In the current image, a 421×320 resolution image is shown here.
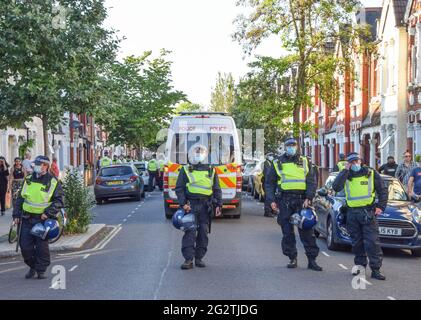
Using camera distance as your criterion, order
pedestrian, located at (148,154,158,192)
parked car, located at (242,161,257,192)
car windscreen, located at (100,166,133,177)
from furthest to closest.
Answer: pedestrian, located at (148,154,158,192)
parked car, located at (242,161,257,192)
car windscreen, located at (100,166,133,177)

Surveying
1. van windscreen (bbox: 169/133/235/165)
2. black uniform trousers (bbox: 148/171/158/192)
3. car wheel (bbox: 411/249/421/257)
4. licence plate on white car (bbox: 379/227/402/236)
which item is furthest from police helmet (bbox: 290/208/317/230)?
black uniform trousers (bbox: 148/171/158/192)

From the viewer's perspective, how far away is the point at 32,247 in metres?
10.1

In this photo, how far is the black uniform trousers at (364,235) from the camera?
982cm

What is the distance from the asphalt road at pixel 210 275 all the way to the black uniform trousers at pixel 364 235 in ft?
0.97

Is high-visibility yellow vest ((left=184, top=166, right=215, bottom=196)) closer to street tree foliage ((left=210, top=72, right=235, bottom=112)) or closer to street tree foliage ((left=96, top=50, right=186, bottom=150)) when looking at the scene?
street tree foliage ((left=96, top=50, right=186, bottom=150))

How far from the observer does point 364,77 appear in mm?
35375

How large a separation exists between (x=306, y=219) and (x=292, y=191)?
1.83 feet

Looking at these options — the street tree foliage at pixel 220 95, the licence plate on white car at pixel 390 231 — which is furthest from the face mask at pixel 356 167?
the street tree foliage at pixel 220 95

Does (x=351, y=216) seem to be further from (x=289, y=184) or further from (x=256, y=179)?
(x=256, y=179)

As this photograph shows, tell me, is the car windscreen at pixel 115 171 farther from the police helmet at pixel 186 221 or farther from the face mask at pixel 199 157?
the police helmet at pixel 186 221

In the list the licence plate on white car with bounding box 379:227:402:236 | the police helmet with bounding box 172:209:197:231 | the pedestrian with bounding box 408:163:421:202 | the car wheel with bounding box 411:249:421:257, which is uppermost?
the pedestrian with bounding box 408:163:421:202

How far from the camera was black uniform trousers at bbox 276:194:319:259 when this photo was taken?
34.4 ft

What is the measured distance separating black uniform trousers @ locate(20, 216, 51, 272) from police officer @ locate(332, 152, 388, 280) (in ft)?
14.1
